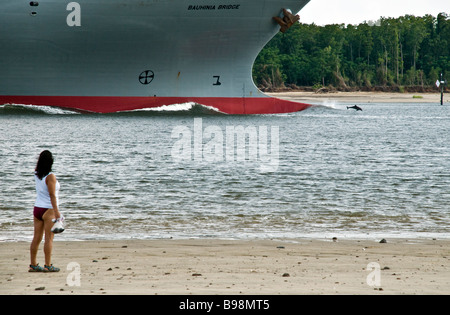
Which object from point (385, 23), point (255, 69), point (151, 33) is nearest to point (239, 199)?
point (151, 33)

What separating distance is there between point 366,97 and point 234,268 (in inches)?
3647

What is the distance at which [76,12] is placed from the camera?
3347cm


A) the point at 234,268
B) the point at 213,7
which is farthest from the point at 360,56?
the point at 234,268

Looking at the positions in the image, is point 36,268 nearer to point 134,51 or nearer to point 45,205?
point 45,205

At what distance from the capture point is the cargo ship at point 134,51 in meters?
33.3

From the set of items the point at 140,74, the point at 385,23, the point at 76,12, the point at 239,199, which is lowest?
the point at 239,199

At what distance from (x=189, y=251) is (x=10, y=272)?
223cm

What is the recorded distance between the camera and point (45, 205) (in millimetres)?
6953

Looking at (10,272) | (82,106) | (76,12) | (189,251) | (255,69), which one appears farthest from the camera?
(255,69)

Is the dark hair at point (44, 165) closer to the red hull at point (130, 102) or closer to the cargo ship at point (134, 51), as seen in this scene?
the cargo ship at point (134, 51)

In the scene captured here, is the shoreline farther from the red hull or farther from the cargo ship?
the cargo ship
